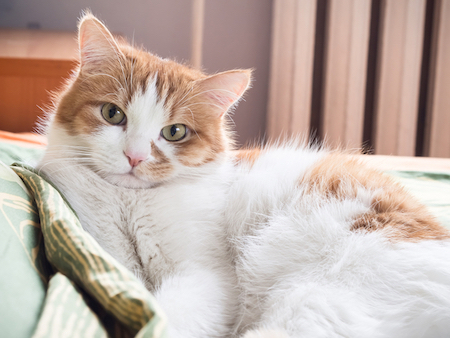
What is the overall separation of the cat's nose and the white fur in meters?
0.01

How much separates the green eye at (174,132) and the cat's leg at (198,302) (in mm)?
301

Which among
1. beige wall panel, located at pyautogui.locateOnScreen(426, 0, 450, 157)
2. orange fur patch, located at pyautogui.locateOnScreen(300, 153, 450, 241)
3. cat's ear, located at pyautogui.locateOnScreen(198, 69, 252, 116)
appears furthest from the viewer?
beige wall panel, located at pyautogui.locateOnScreen(426, 0, 450, 157)

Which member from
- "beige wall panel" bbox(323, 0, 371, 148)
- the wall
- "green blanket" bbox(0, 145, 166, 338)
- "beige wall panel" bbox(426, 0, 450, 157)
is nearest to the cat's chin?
"green blanket" bbox(0, 145, 166, 338)

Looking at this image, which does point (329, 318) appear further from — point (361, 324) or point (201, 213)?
point (201, 213)

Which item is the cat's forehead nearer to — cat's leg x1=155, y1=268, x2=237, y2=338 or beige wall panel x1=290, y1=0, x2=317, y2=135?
cat's leg x1=155, y1=268, x2=237, y2=338

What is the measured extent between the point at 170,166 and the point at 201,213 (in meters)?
0.13

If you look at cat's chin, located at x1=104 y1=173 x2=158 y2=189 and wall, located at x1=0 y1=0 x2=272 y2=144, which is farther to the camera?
wall, located at x1=0 y1=0 x2=272 y2=144

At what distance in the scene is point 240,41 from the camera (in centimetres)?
296

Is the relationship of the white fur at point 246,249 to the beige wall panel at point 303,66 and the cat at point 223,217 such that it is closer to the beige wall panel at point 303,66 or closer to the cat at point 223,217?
the cat at point 223,217

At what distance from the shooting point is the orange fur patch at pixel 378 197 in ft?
2.20

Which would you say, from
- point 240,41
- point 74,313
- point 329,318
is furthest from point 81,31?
point 240,41

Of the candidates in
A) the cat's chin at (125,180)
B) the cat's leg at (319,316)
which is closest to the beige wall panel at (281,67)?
A: the cat's chin at (125,180)

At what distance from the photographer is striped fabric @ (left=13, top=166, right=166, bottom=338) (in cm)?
37

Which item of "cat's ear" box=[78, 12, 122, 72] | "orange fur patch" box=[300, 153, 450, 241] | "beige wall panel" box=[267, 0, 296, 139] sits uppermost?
"beige wall panel" box=[267, 0, 296, 139]
